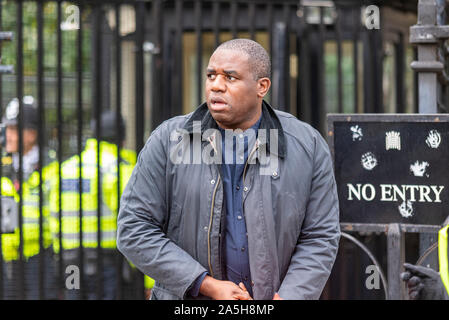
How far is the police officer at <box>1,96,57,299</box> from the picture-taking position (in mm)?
5738

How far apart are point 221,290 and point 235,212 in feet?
0.98

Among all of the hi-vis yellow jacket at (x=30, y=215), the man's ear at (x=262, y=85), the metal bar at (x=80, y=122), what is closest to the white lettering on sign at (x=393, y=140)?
the man's ear at (x=262, y=85)

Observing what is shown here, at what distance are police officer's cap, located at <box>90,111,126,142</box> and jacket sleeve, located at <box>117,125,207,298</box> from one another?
274 centimetres

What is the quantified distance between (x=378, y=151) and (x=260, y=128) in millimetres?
1344

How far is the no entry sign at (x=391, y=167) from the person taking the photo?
415 centimetres

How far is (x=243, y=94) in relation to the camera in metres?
3.03

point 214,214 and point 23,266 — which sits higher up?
point 214,214

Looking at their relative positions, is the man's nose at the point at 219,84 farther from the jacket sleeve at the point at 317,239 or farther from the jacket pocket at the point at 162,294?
the jacket pocket at the point at 162,294

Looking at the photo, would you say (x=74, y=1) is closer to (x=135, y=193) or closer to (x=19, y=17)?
(x=19, y=17)

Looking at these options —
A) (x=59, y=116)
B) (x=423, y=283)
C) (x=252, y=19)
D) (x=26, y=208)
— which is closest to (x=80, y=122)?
(x=59, y=116)

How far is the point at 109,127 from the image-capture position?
5.93 metres

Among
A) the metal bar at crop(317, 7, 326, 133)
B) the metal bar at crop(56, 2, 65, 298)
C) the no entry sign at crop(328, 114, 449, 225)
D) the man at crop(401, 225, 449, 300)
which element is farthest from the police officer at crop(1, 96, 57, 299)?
the man at crop(401, 225, 449, 300)

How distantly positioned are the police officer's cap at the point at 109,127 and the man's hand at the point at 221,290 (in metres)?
2.96

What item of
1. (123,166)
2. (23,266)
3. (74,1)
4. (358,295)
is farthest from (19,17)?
(358,295)
